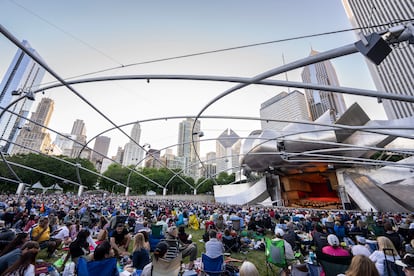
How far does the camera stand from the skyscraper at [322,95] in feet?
447

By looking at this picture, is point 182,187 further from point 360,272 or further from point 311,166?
point 360,272

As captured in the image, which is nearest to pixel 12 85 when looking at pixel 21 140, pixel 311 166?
pixel 311 166

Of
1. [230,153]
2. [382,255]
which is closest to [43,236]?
[382,255]

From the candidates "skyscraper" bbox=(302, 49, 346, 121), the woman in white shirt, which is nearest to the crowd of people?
the woman in white shirt

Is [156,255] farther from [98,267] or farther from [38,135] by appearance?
[38,135]

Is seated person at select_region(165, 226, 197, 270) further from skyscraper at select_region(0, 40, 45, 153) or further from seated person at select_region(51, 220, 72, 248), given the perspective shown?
skyscraper at select_region(0, 40, 45, 153)

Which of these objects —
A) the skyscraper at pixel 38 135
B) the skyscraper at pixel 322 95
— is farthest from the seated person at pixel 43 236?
the skyscraper at pixel 322 95

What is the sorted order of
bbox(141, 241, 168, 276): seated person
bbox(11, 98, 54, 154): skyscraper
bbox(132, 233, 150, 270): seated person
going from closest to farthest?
bbox(141, 241, 168, 276): seated person < bbox(132, 233, 150, 270): seated person < bbox(11, 98, 54, 154): skyscraper

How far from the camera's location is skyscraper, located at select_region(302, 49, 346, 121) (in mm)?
136125

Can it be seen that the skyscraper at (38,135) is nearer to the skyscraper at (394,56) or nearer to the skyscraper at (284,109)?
the skyscraper at (284,109)

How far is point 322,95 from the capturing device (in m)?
145

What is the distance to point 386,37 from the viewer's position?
479cm

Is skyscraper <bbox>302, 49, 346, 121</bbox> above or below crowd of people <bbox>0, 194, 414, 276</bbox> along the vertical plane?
above

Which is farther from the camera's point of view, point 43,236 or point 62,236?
point 62,236
